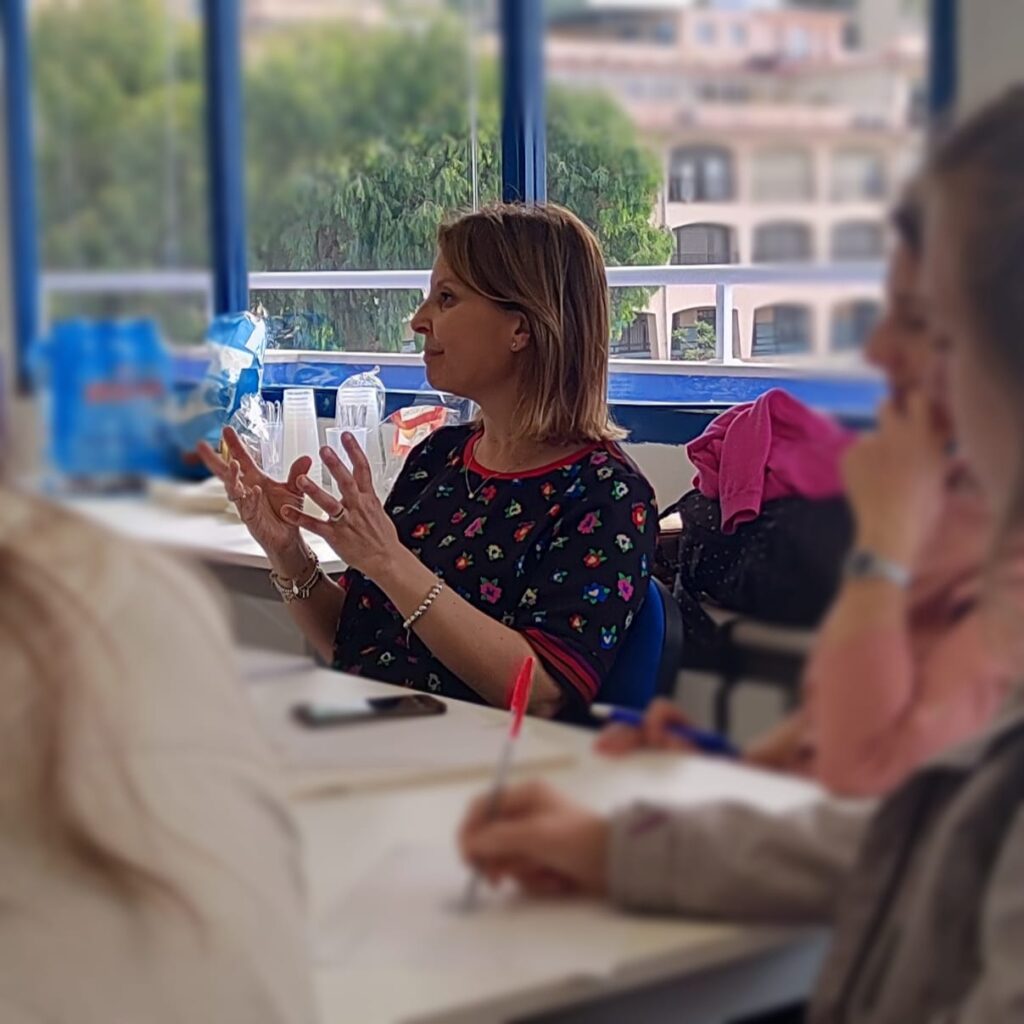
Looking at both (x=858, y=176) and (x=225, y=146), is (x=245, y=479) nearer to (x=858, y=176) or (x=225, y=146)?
(x=225, y=146)

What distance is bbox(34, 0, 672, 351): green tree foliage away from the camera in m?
0.52

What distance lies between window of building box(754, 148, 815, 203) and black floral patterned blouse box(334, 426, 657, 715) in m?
1.02

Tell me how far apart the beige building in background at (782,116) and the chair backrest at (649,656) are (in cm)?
17

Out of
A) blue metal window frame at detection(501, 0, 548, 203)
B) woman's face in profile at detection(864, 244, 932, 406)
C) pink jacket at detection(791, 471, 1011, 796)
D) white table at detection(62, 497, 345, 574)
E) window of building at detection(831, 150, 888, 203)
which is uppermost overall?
blue metal window frame at detection(501, 0, 548, 203)

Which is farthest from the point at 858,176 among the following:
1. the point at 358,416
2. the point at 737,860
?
the point at 358,416

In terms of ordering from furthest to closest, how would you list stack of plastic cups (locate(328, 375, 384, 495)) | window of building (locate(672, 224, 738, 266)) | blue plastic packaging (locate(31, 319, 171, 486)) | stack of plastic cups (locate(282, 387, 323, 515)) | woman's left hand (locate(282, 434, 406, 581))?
woman's left hand (locate(282, 434, 406, 581))
stack of plastic cups (locate(328, 375, 384, 495))
stack of plastic cups (locate(282, 387, 323, 515))
window of building (locate(672, 224, 738, 266))
blue plastic packaging (locate(31, 319, 171, 486))

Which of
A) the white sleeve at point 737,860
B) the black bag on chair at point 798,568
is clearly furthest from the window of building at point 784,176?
the white sleeve at point 737,860

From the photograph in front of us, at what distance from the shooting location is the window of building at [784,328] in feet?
1.78

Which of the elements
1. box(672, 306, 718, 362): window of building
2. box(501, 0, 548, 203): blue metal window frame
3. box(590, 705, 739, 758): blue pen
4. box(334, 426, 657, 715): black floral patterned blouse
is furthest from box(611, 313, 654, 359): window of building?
box(590, 705, 739, 758): blue pen

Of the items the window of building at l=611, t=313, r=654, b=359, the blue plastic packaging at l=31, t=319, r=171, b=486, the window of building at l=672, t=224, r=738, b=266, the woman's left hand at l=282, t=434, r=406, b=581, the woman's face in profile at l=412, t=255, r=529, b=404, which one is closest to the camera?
the blue plastic packaging at l=31, t=319, r=171, b=486

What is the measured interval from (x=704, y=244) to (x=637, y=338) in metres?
0.58

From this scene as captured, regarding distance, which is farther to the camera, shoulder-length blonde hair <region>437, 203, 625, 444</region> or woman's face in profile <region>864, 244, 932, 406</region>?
shoulder-length blonde hair <region>437, 203, 625, 444</region>

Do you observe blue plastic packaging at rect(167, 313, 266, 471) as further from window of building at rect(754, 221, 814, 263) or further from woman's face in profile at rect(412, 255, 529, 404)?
woman's face in profile at rect(412, 255, 529, 404)

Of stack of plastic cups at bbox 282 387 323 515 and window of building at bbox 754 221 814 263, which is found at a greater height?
window of building at bbox 754 221 814 263
